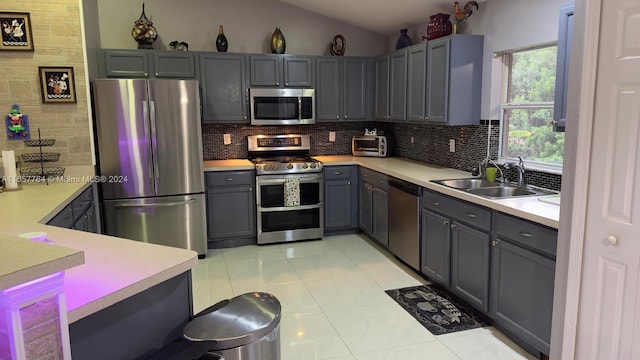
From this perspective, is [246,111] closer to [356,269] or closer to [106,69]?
[106,69]

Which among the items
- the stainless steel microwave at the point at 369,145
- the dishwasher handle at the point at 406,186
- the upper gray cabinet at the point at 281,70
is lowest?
the dishwasher handle at the point at 406,186

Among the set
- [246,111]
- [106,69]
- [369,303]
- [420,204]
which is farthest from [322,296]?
[106,69]

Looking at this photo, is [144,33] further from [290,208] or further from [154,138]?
[290,208]

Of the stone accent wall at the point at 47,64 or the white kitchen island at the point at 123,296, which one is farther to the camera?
the stone accent wall at the point at 47,64

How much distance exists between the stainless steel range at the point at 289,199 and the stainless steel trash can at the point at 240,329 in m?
2.92

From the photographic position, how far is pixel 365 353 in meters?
2.71

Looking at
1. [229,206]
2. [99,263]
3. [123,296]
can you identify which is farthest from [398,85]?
[123,296]

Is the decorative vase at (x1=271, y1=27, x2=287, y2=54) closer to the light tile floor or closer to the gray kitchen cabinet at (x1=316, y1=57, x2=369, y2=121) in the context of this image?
the gray kitchen cabinet at (x1=316, y1=57, x2=369, y2=121)

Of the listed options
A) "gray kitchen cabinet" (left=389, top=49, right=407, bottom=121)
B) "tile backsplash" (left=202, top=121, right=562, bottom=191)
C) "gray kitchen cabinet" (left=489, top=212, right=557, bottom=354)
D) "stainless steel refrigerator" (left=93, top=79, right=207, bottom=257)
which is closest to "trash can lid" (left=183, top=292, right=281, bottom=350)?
"gray kitchen cabinet" (left=489, top=212, right=557, bottom=354)

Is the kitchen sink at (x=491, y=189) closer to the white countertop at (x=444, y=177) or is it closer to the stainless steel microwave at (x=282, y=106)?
the white countertop at (x=444, y=177)

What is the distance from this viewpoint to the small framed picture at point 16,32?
3.56 meters

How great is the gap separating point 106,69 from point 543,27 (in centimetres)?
403

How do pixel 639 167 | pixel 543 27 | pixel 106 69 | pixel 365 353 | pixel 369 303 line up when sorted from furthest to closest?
pixel 106 69
pixel 369 303
pixel 543 27
pixel 365 353
pixel 639 167

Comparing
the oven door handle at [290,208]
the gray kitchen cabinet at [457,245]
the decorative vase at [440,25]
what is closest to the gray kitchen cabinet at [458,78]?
the decorative vase at [440,25]
